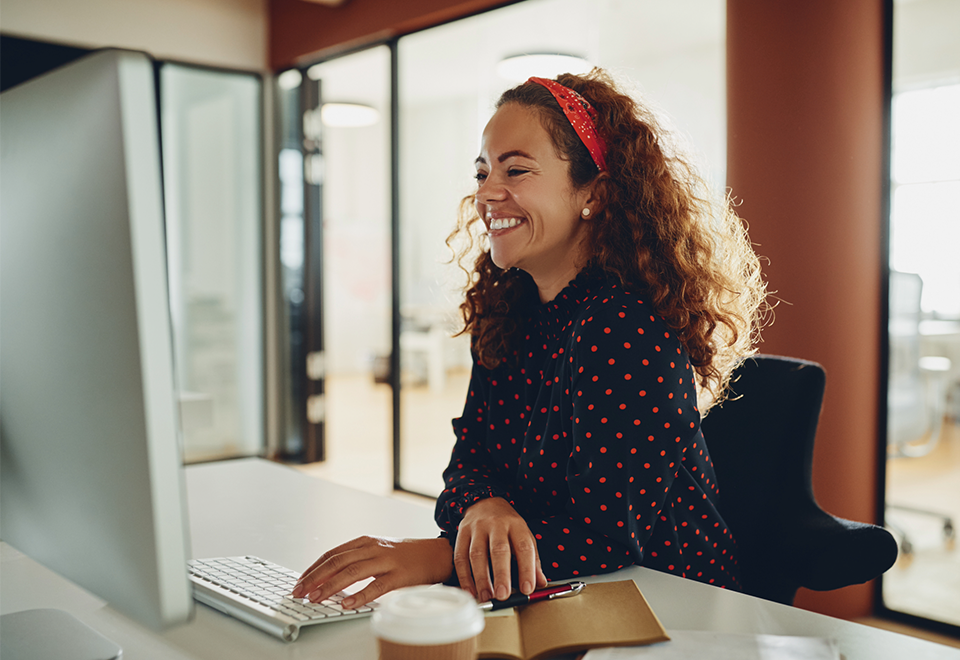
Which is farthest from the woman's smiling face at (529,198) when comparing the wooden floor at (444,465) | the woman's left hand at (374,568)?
the wooden floor at (444,465)

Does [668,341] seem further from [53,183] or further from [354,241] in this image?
[354,241]

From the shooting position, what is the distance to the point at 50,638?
68cm

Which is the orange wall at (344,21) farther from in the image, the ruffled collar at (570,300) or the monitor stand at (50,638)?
the monitor stand at (50,638)

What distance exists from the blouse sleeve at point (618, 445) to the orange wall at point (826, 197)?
4.82 feet

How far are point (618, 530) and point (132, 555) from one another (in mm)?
600

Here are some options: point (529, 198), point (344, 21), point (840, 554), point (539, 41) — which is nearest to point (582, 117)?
point (529, 198)

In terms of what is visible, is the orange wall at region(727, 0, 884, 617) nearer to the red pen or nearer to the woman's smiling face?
the woman's smiling face

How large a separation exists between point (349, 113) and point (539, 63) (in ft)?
8.86

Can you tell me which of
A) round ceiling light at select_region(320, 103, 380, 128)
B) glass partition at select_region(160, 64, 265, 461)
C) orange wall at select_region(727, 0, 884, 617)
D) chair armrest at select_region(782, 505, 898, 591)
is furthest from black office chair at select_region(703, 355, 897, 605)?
round ceiling light at select_region(320, 103, 380, 128)

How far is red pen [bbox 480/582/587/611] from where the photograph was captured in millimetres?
769

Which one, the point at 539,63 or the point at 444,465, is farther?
the point at 539,63

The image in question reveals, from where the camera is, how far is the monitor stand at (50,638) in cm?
65

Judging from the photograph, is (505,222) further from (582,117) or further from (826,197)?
(826,197)

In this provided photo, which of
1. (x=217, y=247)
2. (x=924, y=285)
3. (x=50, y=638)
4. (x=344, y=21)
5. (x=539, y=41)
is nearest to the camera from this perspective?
(x=50, y=638)
